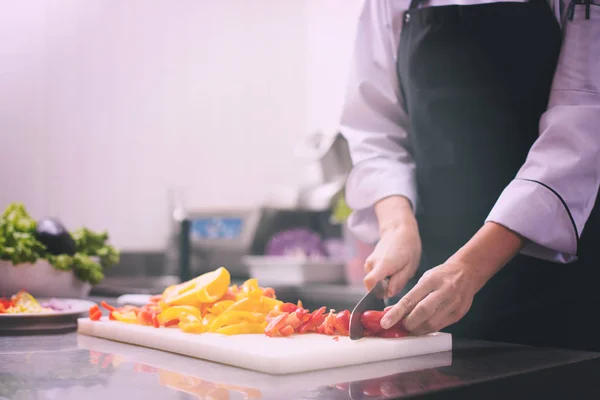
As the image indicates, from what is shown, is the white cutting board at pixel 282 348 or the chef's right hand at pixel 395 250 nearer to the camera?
the white cutting board at pixel 282 348

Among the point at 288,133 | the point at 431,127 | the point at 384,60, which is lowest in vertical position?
the point at 288,133

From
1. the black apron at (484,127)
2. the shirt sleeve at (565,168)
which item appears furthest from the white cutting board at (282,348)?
the black apron at (484,127)

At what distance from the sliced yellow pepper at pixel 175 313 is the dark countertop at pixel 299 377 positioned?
0.24ft

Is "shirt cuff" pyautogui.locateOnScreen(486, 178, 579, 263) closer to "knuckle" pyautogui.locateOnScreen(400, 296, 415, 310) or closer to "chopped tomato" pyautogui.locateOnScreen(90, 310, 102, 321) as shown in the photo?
"knuckle" pyautogui.locateOnScreen(400, 296, 415, 310)

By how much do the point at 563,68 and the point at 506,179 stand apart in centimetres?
21

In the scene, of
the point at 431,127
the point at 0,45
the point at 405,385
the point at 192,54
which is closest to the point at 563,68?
the point at 431,127

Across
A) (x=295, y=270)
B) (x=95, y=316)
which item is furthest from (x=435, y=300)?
(x=295, y=270)

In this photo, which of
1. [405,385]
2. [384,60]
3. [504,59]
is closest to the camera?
[405,385]

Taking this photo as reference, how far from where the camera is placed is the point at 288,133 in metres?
3.62

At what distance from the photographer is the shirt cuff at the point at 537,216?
3.19 feet

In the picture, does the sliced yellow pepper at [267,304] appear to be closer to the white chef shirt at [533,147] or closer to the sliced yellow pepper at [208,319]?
the sliced yellow pepper at [208,319]

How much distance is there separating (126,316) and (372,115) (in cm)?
61

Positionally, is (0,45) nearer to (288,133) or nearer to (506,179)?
(288,133)

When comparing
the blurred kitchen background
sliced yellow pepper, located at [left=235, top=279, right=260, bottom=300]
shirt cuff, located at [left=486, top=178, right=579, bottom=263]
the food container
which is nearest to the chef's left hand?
shirt cuff, located at [left=486, top=178, right=579, bottom=263]
